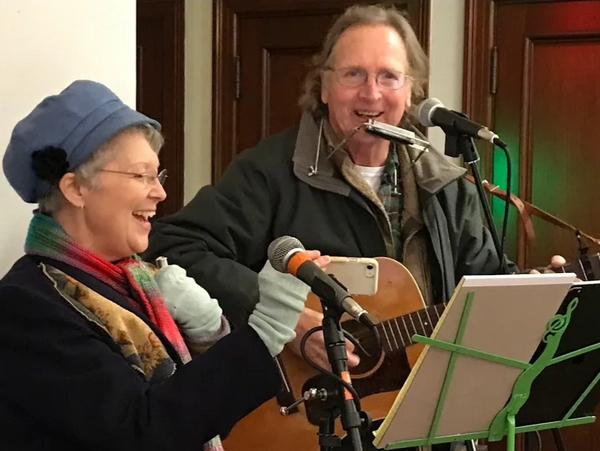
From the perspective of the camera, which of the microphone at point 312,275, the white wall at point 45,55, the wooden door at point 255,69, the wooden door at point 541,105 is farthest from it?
the wooden door at point 255,69

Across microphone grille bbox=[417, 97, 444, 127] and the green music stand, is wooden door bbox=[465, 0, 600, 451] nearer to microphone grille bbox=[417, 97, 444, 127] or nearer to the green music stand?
microphone grille bbox=[417, 97, 444, 127]

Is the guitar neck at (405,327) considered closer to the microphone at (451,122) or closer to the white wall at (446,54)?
Result: the microphone at (451,122)

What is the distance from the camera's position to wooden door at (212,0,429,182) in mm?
3164

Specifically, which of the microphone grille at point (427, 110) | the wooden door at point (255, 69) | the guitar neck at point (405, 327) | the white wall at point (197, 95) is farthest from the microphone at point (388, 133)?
→ the white wall at point (197, 95)

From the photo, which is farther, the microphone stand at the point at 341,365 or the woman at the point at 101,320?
the woman at the point at 101,320

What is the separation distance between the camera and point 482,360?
4.27ft

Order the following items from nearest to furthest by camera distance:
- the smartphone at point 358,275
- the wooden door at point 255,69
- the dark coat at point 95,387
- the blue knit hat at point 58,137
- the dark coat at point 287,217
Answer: the dark coat at point 95,387, the blue knit hat at point 58,137, the smartphone at point 358,275, the dark coat at point 287,217, the wooden door at point 255,69

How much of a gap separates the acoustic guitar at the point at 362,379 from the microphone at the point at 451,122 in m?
0.40

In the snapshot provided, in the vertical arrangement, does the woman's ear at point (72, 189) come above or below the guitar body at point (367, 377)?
above

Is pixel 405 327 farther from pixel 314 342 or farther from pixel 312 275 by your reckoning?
pixel 312 275

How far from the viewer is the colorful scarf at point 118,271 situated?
4.27 ft

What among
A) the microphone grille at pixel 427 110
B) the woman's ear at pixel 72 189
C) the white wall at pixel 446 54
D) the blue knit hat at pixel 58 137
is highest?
the white wall at pixel 446 54

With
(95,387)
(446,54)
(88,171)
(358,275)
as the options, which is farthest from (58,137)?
(446,54)

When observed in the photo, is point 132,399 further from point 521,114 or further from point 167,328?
point 521,114
